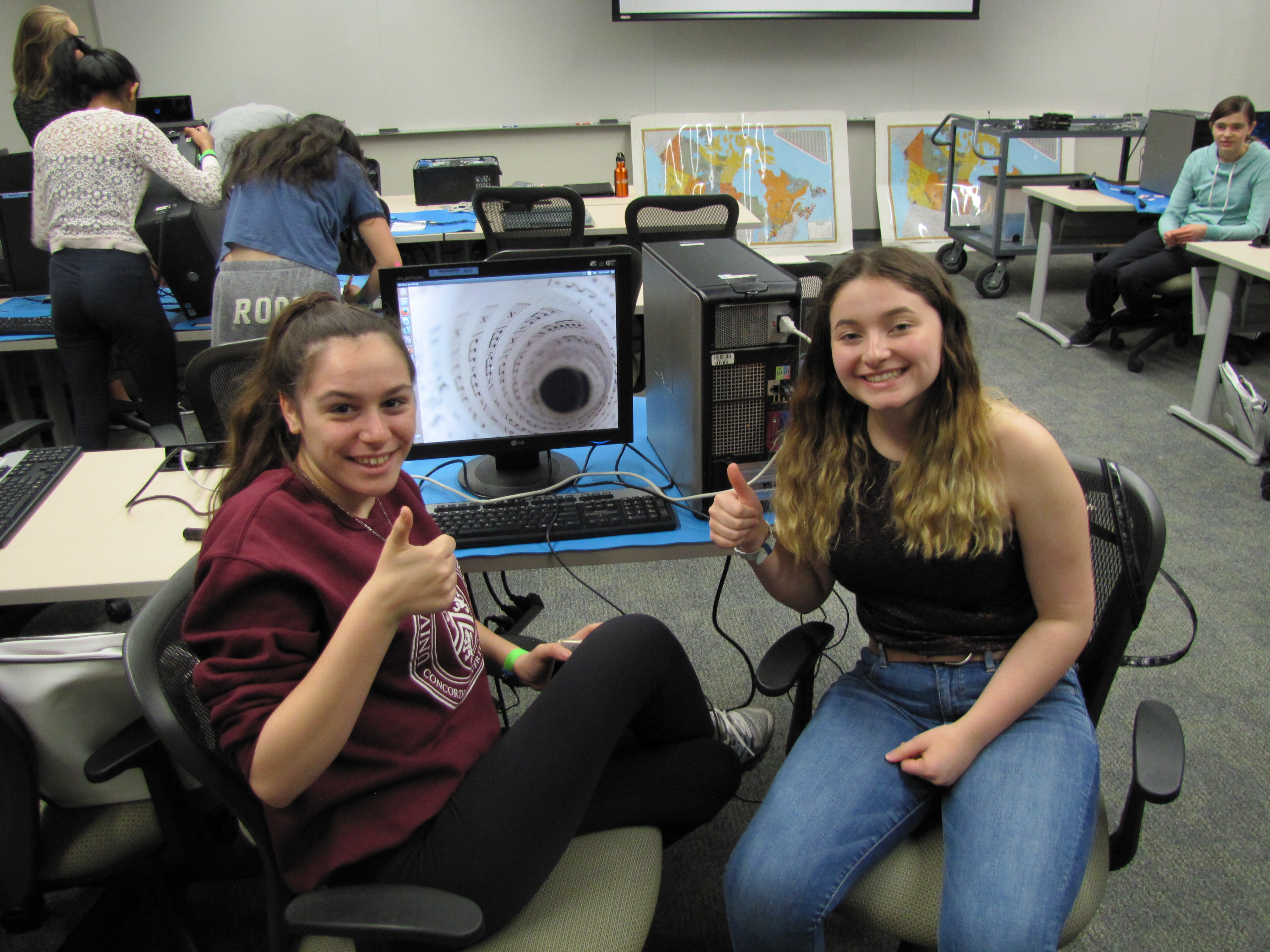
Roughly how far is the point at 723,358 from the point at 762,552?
12.1 inches

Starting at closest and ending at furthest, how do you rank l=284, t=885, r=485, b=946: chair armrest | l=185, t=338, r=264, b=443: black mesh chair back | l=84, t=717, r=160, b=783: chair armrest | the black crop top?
l=284, t=885, r=485, b=946: chair armrest
l=84, t=717, r=160, b=783: chair armrest
the black crop top
l=185, t=338, r=264, b=443: black mesh chair back

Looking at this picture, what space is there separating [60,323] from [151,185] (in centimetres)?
61

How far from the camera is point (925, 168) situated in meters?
6.00

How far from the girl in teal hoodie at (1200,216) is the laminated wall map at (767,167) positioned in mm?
1945

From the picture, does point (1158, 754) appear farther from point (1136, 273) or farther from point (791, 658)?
point (1136, 273)

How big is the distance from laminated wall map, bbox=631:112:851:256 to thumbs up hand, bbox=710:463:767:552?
4.61 metres

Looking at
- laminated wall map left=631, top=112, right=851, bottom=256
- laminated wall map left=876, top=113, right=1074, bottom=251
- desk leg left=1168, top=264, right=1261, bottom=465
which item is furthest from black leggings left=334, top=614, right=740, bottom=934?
laminated wall map left=876, top=113, right=1074, bottom=251

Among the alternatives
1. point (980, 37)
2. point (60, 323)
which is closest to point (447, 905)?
point (60, 323)

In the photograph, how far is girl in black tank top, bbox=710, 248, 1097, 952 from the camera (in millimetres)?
1028

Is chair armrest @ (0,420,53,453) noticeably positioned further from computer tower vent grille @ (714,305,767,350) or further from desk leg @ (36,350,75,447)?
computer tower vent grille @ (714,305,767,350)

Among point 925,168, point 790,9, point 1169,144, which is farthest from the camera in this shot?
point 925,168

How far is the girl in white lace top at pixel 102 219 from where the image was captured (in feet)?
8.11

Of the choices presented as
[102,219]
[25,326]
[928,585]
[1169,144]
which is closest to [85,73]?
[102,219]

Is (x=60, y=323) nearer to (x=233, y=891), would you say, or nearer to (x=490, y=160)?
(x=233, y=891)
